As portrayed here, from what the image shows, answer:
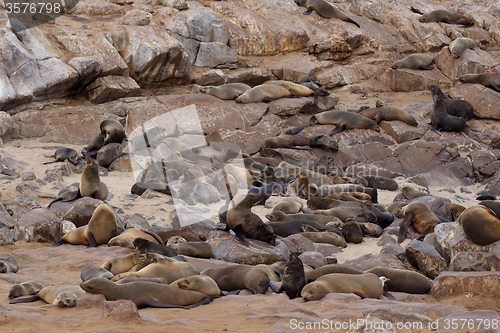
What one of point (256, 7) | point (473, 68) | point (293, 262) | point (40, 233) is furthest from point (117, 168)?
point (473, 68)

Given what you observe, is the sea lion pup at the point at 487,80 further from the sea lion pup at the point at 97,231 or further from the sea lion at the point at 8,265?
the sea lion at the point at 8,265

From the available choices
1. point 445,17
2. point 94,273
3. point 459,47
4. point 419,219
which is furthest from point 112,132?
point 445,17

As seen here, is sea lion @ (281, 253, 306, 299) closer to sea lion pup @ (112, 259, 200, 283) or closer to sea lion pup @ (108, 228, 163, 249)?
sea lion pup @ (112, 259, 200, 283)

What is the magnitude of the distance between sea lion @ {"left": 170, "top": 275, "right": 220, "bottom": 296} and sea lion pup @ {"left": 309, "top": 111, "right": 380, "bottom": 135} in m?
8.32

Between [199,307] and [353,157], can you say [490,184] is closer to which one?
[353,157]

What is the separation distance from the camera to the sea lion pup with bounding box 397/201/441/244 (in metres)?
6.53

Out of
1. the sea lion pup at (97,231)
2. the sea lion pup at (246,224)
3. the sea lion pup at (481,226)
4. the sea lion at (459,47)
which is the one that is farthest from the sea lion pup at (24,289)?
the sea lion at (459,47)

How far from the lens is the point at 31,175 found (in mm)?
8336

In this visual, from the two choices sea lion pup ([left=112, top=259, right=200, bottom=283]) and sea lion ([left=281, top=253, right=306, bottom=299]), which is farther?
sea lion pup ([left=112, top=259, right=200, bottom=283])

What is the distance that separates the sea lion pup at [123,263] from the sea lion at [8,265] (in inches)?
35.9

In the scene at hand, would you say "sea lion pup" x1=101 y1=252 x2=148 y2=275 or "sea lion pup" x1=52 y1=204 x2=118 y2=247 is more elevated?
"sea lion pup" x1=101 y1=252 x2=148 y2=275

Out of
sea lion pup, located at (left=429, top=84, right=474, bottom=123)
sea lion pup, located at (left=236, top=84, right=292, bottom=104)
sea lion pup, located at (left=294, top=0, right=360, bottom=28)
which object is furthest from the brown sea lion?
sea lion pup, located at (left=294, top=0, right=360, bottom=28)

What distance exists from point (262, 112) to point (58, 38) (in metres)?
6.22

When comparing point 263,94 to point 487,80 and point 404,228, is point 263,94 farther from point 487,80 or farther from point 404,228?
point 404,228
